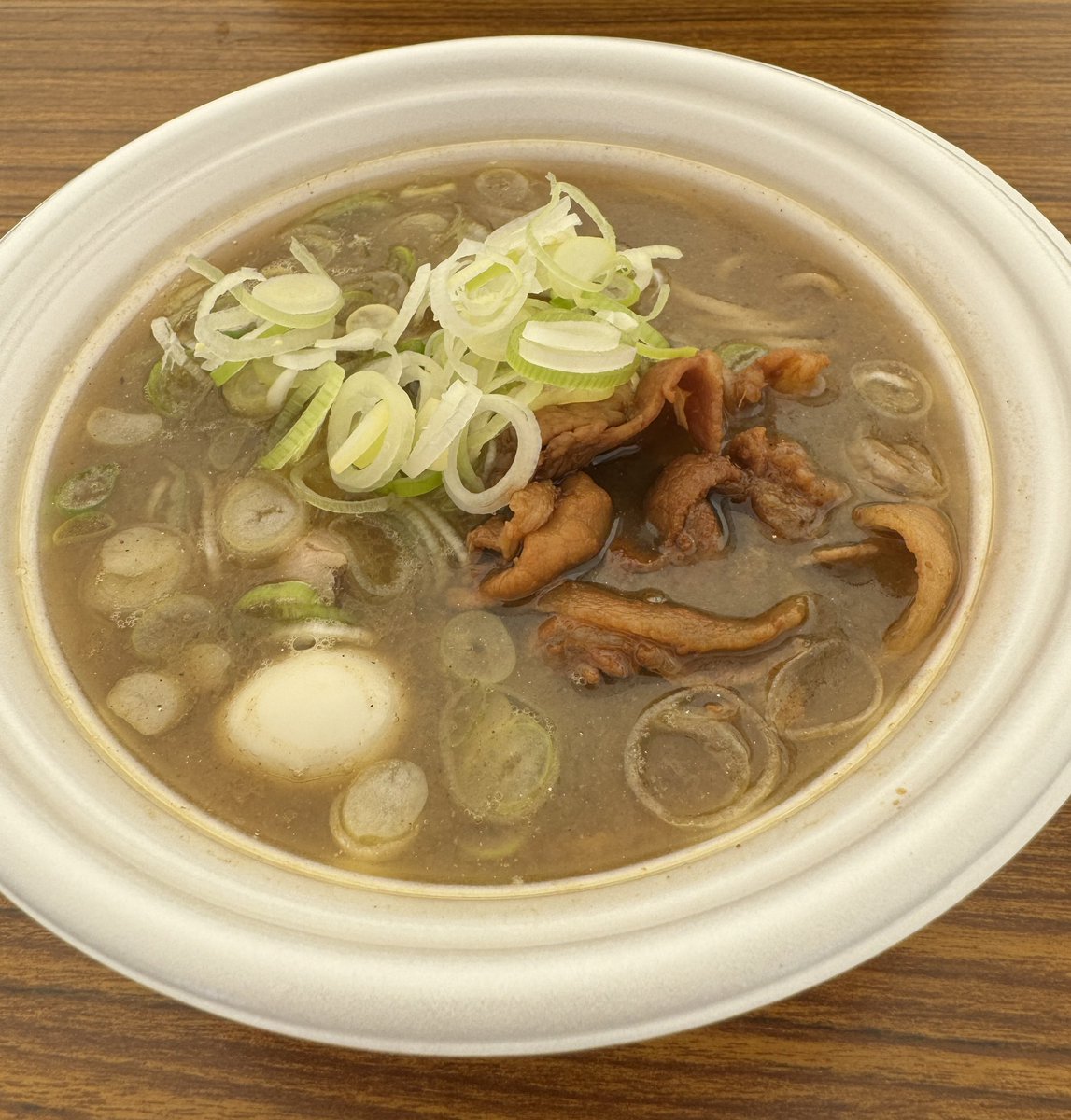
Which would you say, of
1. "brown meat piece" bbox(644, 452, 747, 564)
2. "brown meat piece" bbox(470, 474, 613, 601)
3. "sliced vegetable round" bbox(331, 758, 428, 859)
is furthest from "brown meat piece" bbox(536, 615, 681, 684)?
"sliced vegetable round" bbox(331, 758, 428, 859)

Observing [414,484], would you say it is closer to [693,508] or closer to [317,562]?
[317,562]

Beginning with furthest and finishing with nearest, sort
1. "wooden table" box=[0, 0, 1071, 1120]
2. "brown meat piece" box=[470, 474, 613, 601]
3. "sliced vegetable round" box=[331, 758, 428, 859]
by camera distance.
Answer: "brown meat piece" box=[470, 474, 613, 601], "sliced vegetable round" box=[331, 758, 428, 859], "wooden table" box=[0, 0, 1071, 1120]

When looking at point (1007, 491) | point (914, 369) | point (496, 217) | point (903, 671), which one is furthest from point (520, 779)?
point (496, 217)

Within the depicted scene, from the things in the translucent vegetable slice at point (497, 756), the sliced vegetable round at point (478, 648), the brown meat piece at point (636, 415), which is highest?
the brown meat piece at point (636, 415)

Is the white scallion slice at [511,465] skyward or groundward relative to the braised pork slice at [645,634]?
skyward

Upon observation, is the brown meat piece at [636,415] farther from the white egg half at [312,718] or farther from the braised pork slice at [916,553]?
the white egg half at [312,718]

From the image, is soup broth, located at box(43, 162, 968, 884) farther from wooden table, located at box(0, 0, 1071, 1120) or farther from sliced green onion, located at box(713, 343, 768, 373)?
wooden table, located at box(0, 0, 1071, 1120)

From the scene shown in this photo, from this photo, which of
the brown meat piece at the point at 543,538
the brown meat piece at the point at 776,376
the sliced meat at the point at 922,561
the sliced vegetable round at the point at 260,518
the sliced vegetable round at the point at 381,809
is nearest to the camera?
the sliced vegetable round at the point at 381,809

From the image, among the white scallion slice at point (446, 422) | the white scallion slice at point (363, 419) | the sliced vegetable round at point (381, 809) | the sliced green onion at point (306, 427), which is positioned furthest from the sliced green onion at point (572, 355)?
the sliced vegetable round at point (381, 809)
